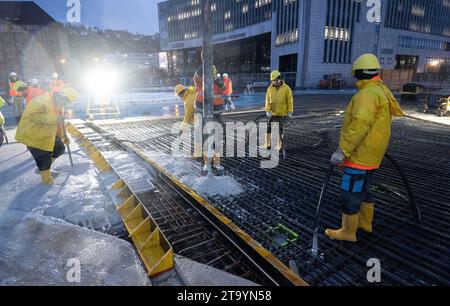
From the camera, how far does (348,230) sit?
9.36ft

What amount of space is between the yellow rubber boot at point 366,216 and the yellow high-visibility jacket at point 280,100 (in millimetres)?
3279

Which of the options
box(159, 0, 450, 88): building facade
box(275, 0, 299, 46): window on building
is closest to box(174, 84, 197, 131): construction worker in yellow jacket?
box(159, 0, 450, 88): building facade

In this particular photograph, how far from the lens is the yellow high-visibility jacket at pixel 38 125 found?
4.12m

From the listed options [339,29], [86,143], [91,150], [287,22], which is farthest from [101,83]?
[91,150]

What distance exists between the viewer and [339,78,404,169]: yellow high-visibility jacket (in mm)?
2463

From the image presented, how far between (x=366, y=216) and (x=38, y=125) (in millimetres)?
4846

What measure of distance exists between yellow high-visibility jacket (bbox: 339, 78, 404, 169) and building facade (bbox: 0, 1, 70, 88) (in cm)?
4998

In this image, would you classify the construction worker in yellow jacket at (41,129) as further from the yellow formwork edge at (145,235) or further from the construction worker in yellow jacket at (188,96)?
the construction worker in yellow jacket at (188,96)

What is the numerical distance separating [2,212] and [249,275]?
10.7 ft

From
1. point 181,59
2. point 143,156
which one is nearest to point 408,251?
point 143,156

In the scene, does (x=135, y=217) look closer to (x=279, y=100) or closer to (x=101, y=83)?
(x=279, y=100)

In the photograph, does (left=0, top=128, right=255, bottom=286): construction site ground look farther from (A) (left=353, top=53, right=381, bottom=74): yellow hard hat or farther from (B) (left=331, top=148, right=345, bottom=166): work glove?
(A) (left=353, top=53, right=381, bottom=74): yellow hard hat

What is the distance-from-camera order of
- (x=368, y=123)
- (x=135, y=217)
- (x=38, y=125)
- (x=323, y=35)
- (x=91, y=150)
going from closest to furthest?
1. (x=368, y=123)
2. (x=135, y=217)
3. (x=38, y=125)
4. (x=91, y=150)
5. (x=323, y=35)

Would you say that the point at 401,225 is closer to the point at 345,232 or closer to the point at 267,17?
the point at 345,232
